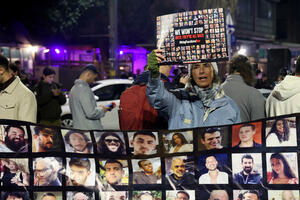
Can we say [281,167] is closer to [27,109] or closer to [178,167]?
[178,167]

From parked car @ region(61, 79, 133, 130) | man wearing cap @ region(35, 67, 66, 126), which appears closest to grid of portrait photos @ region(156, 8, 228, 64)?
man wearing cap @ region(35, 67, 66, 126)

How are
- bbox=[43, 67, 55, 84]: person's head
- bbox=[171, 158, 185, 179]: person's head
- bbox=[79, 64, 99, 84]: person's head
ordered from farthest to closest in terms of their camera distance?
bbox=[43, 67, 55, 84]: person's head
bbox=[79, 64, 99, 84]: person's head
bbox=[171, 158, 185, 179]: person's head

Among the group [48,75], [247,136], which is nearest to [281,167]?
[247,136]

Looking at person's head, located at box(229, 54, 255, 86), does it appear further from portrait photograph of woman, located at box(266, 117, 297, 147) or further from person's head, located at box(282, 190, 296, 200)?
person's head, located at box(282, 190, 296, 200)

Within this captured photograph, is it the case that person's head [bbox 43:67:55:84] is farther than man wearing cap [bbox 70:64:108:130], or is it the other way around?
person's head [bbox 43:67:55:84]

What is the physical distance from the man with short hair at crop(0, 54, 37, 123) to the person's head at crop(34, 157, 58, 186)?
5.15ft

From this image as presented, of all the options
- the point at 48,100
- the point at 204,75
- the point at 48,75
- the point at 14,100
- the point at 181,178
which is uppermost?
the point at 48,75

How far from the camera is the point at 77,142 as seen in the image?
4.02 m

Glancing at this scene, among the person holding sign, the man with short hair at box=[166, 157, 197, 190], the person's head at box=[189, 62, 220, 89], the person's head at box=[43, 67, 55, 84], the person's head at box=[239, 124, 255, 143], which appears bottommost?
the man with short hair at box=[166, 157, 197, 190]

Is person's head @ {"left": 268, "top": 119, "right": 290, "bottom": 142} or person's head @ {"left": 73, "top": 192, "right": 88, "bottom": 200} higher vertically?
person's head @ {"left": 268, "top": 119, "right": 290, "bottom": 142}

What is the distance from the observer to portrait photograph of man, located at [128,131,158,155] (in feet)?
13.1

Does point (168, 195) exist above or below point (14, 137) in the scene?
below

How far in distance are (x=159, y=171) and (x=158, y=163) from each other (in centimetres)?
6

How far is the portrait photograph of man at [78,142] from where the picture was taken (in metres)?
4.00
